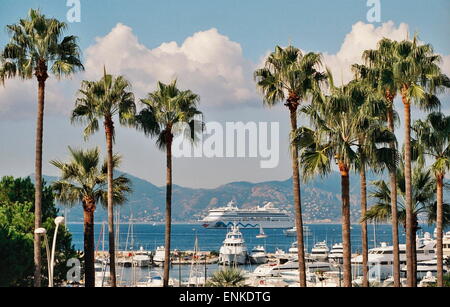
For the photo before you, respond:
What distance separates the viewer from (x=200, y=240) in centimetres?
16100

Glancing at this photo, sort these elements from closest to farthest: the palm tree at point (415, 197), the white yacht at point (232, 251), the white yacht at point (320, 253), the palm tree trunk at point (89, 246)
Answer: the palm tree at point (415, 197) → the palm tree trunk at point (89, 246) → the white yacht at point (232, 251) → the white yacht at point (320, 253)

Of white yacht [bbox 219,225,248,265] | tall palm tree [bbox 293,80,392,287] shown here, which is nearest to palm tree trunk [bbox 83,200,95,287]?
tall palm tree [bbox 293,80,392,287]

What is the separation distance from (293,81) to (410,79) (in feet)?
11.3

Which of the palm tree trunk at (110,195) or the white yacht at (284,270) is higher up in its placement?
the palm tree trunk at (110,195)

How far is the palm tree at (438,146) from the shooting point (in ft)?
70.6

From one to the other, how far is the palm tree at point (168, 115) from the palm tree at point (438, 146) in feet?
23.7

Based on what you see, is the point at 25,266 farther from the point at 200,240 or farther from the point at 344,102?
the point at 200,240

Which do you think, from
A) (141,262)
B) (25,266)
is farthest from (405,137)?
(141,262)

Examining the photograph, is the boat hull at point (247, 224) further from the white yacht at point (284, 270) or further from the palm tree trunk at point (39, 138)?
the palm tree trunk at point (39, 138)

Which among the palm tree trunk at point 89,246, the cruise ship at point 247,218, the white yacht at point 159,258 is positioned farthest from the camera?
the cruise ship at point 247,218

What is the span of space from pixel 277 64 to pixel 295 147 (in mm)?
3857

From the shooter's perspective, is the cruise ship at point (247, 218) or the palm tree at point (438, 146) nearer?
the palm tree at point (438, 146)

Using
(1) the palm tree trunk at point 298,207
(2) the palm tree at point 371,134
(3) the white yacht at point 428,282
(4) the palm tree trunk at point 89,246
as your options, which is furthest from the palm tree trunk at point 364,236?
(4) the palm tree trunk at point 89,246

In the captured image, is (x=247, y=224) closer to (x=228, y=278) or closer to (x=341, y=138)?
(x=228, y=278)
